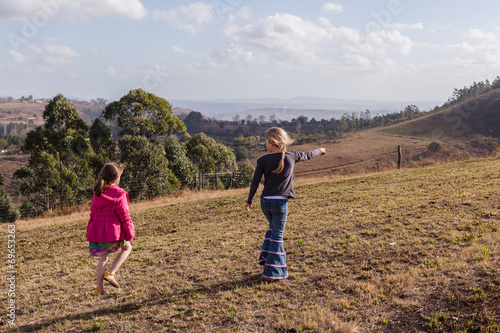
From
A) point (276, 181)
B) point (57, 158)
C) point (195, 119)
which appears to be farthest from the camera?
point (195, 119)

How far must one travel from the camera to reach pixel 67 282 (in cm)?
670

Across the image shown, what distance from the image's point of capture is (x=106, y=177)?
5320 millimetres

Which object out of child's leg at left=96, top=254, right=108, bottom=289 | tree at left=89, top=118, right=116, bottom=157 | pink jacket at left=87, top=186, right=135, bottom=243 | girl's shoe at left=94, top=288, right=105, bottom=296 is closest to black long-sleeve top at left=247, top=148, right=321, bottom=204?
pink jacket at left=87, top=186, right=135, bottom=243

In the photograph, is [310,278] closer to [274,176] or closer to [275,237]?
[275,237]

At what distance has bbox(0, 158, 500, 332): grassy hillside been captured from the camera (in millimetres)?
4211

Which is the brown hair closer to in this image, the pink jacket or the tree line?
the pink jacket

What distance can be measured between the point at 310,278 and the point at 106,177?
351 cm

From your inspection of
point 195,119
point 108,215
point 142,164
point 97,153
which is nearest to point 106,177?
point 108,215

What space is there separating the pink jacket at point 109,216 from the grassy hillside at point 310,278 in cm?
106

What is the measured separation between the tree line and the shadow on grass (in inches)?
838

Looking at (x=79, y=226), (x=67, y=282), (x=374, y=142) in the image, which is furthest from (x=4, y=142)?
(x=67, y=282)

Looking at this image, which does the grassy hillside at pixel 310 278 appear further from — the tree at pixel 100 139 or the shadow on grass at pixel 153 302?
the tree at pixel 100 139

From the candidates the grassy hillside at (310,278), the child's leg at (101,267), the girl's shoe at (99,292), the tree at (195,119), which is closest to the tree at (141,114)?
the grassy hillside at (310,278)

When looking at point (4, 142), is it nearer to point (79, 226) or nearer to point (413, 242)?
Answer: point (79, 226)
